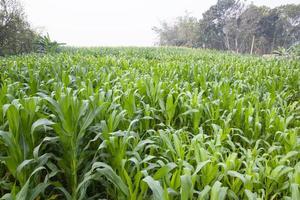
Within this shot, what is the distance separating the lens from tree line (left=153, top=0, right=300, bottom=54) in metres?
45.9

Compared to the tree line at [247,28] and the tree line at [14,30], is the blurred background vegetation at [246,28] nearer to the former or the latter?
the tree line at [247,28]

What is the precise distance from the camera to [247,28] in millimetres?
46625

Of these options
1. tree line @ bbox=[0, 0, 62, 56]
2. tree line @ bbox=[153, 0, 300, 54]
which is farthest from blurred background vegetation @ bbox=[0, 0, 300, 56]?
tree line @ bbox=[0, 0, 62, 56]

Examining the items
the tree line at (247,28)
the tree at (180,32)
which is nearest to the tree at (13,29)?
the tree line at (247,28)

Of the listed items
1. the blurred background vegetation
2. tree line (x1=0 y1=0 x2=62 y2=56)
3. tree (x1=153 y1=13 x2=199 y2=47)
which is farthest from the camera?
tree (x1=153 y1=13 x2=199 y2=47)

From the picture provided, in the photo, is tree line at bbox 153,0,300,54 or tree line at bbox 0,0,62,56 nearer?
tree line at bbox 0,0,62,56

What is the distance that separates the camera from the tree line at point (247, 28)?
45.9 metres

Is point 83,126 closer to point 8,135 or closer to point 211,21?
point 8,135

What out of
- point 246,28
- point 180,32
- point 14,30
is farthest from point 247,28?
point 14,30

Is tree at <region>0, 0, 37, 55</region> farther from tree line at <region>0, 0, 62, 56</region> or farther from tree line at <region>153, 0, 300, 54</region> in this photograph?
tree line at <region>153, 0, 300, 54</region>

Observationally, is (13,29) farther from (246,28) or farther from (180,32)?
(180,32)

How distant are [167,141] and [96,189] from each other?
1.99ft

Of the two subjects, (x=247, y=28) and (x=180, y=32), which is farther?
(x=180, y=32)

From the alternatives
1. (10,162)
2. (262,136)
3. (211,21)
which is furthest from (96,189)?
(211,21)
